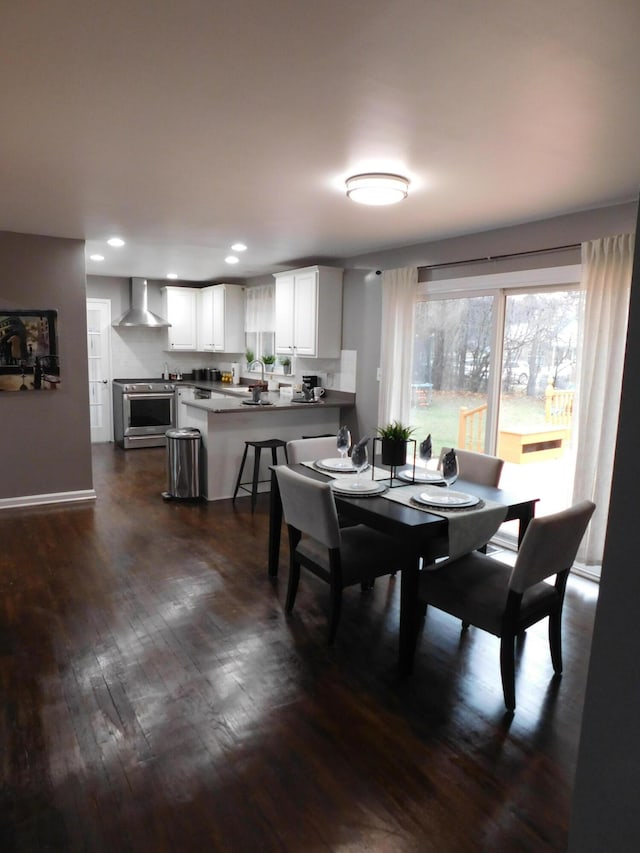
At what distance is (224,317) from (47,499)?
4.00m

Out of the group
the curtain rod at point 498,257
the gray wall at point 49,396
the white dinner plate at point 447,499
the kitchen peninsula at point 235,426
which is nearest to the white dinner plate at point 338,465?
the white dinner plate at point 447,499

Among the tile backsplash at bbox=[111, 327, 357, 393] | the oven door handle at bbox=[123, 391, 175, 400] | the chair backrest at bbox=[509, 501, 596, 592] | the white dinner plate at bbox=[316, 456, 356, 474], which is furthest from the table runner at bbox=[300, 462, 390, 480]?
the oven door handle at bbox=[123, 391, 175, 400]

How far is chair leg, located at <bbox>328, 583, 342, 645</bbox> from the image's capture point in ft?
9.32

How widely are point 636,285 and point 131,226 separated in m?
4.58

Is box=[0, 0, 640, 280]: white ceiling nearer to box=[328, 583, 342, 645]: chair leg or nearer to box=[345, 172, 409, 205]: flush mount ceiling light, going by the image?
box=[345, 172, 409, 205]: flush mount ceiling light

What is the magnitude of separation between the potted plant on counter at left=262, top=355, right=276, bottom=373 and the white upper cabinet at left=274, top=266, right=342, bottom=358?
880mm

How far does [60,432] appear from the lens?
523 cm

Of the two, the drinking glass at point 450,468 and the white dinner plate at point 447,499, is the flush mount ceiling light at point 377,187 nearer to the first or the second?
the drinking glass at point 450,468

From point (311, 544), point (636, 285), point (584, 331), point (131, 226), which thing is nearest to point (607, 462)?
point (584, 331)

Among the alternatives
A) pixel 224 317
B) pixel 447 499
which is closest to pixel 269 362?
pixel 224 317

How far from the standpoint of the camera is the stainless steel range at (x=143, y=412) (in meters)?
7.86

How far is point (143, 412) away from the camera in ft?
26.2

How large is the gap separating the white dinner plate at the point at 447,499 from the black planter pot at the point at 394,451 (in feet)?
0.95

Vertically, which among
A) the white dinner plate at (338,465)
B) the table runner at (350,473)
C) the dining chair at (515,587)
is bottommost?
the dining chair at (515,587)
